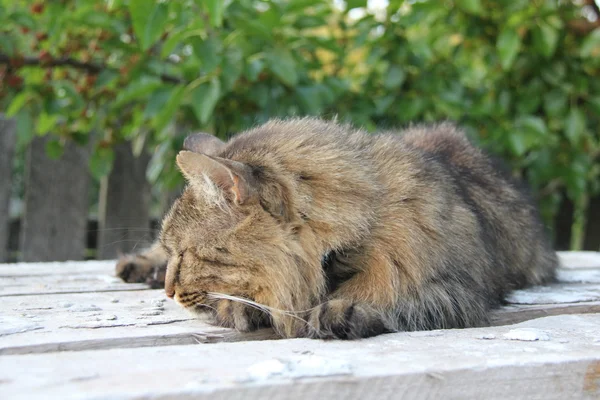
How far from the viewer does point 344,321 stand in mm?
1590

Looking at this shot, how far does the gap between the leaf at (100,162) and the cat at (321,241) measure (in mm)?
1647

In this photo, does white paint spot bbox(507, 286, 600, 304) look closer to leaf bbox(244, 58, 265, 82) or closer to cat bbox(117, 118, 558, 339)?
cat bbox(117, 118, 558, 339)

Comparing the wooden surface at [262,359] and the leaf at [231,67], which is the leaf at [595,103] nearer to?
the leaf at [231,67]

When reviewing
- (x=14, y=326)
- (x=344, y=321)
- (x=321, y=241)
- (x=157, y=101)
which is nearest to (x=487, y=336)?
(x=344, y=321)

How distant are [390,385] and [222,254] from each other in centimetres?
68

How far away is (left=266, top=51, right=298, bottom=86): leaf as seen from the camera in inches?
117

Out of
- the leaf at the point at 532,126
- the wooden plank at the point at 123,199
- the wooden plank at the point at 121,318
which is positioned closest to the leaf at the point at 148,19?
the wooden plank at the point at 121,318

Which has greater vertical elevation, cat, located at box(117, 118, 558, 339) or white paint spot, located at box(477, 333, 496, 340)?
cat, located at box(117, 118, 558, 339)

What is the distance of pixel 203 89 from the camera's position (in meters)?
3.00

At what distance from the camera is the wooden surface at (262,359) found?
116cm

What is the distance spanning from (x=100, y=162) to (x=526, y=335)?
2554 millimetres

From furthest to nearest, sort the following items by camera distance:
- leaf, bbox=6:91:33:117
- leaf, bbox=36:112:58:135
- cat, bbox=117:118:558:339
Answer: leaf, bbox=36:112:58:135
leaf, bbox=6:91:33:117
cat, bbox=117:118:558:339

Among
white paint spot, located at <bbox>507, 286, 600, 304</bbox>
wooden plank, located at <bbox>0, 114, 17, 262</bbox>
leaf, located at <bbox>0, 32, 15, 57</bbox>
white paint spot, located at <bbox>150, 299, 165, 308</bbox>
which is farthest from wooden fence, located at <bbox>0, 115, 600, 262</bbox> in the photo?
white paint spot, located at <bbox>507, 286, 600, 304</bbox>

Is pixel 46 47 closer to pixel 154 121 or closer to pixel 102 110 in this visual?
pixel 102 110
